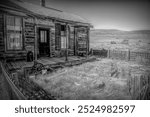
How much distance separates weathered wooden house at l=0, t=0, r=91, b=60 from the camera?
625 centimetres

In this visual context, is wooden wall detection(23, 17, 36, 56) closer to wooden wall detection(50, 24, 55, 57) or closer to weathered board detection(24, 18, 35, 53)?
weathered board detection(24, 18, 35, 53)

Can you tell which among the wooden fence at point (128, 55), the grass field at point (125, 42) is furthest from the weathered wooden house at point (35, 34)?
the grass field at point (125, 42)

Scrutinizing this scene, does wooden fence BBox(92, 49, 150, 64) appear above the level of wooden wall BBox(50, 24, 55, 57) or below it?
below

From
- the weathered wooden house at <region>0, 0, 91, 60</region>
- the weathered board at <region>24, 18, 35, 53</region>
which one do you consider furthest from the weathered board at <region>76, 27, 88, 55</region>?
the weathered board at <region>24, 18, 35, 53</region>

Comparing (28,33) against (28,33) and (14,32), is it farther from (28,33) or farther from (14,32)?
(14,32)

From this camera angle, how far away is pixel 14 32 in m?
6.88

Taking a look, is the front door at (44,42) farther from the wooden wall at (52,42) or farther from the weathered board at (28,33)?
the weathered board at (28,33)

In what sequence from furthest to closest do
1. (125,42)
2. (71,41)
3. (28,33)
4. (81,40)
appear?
(125,42) < (81,40) < (71,41) < (28,33)

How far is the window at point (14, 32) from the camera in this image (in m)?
6.70

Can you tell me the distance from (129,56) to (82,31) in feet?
16.3

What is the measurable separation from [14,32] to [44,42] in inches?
98.2

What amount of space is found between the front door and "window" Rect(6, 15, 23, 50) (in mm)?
1742

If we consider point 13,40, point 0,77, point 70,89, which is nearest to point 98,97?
point 70,89

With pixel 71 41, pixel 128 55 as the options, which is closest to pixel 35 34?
pixel 71 41
